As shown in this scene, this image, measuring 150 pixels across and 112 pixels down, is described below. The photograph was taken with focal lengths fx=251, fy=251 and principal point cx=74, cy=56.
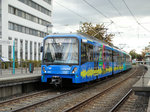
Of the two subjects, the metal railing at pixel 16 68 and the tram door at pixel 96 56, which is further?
the tram door at pixel 96 56

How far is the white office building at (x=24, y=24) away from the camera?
4559 centimetres

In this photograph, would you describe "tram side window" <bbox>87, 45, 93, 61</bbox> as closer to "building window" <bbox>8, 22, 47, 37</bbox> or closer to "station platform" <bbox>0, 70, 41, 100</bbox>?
"station platform" <bbox>0, 70, 41, 100</bbox>

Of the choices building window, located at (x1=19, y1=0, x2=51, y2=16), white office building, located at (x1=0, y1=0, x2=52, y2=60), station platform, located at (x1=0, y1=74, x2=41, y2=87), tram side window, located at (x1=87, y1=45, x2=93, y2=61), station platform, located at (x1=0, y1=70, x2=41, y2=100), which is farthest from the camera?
building window, located at (x1=19, y1=0, x2=51, y2=16)

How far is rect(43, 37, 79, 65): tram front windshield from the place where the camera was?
13.4 m

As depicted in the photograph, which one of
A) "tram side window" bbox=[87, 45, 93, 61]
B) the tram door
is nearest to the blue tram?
"tram side window" bbox=[87, 45, 93, 61]

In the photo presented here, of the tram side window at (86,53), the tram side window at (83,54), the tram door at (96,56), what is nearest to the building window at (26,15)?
the tram door at (96,56)

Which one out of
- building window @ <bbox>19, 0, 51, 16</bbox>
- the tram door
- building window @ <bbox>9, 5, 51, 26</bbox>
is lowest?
the tram door

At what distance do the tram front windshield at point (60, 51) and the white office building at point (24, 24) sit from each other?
30735 mm

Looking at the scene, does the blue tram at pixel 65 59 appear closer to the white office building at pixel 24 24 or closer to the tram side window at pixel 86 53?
the tram side window at pixel 86 53

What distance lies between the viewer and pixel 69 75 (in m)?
13.3

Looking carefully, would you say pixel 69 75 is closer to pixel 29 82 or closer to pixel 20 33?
pixel 29 82

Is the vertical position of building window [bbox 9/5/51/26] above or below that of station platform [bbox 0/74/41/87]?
above

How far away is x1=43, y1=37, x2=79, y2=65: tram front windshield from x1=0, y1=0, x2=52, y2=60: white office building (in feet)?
101

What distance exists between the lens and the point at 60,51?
44.7 feet
